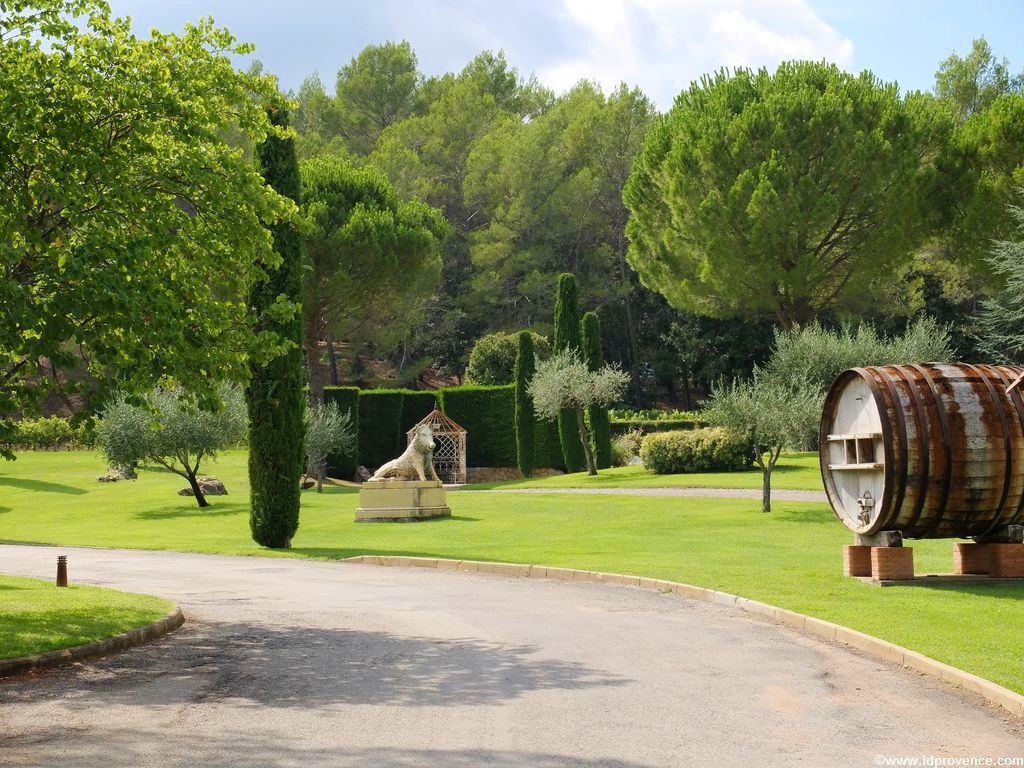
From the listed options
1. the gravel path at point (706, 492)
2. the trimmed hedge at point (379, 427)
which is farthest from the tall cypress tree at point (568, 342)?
the gravel path at point (706, 492)

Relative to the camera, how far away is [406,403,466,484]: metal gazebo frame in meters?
42.9

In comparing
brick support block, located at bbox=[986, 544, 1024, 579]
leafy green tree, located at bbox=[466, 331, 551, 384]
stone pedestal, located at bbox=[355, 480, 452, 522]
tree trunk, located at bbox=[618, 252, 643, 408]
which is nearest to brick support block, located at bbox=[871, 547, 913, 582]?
brick support block, located at bbox=[986, 544, 1024, 579]

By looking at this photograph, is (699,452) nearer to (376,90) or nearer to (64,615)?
(64,615)

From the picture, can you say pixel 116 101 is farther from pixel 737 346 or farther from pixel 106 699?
pixel 737 346

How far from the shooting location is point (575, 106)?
6475 centimetres

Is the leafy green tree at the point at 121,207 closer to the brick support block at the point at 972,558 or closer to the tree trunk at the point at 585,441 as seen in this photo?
the brick support block at the point at 972,558

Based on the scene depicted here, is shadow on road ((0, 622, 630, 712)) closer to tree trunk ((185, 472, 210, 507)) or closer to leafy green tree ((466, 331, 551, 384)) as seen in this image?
tree trunk ((185, 472, 210, 507))

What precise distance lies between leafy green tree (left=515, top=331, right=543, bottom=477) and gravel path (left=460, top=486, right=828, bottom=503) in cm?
872

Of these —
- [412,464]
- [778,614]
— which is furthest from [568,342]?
[778,614]

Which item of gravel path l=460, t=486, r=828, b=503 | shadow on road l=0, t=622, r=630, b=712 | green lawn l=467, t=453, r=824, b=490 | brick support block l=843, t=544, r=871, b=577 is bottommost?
shadow on road l=0, t=622, r=630, b=712

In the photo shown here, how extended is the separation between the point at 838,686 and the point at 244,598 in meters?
8.19

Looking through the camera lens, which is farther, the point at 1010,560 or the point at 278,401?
the point at 278,401

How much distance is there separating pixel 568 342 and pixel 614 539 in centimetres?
2269

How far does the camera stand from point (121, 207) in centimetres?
1098
